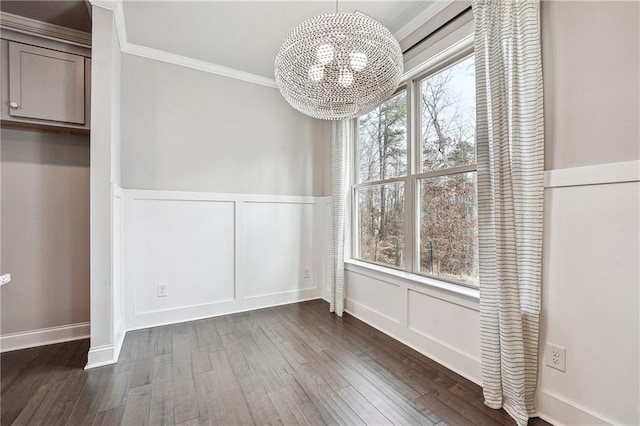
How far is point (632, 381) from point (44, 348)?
3.66 metres

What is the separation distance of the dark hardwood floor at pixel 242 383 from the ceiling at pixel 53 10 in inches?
99.7

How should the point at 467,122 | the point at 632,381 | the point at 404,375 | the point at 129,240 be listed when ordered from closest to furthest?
the point at 632,381
the point at 404,375
the point at 467,122
the point at 129,240

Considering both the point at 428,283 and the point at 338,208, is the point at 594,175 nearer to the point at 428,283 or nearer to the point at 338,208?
the point at 428,283

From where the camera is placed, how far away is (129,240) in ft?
8.08

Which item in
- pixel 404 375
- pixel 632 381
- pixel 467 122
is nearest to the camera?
pixel 632 381

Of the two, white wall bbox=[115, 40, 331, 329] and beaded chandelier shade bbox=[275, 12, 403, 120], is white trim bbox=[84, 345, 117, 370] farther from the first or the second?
beaded chandelier shade bbox=[275, 12, 403, 120]

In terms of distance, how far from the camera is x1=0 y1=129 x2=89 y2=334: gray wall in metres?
2.14

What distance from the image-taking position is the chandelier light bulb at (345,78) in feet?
4.22

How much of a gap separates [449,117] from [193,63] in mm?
A: 2481

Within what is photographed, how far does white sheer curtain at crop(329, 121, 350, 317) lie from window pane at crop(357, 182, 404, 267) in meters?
0.22

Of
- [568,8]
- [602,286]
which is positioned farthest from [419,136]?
[602,286]

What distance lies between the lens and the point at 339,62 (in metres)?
1.25

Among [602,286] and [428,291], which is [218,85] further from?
[602,286]

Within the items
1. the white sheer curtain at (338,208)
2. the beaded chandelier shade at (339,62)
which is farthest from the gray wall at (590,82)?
the white sheer curtain at (338,208)
